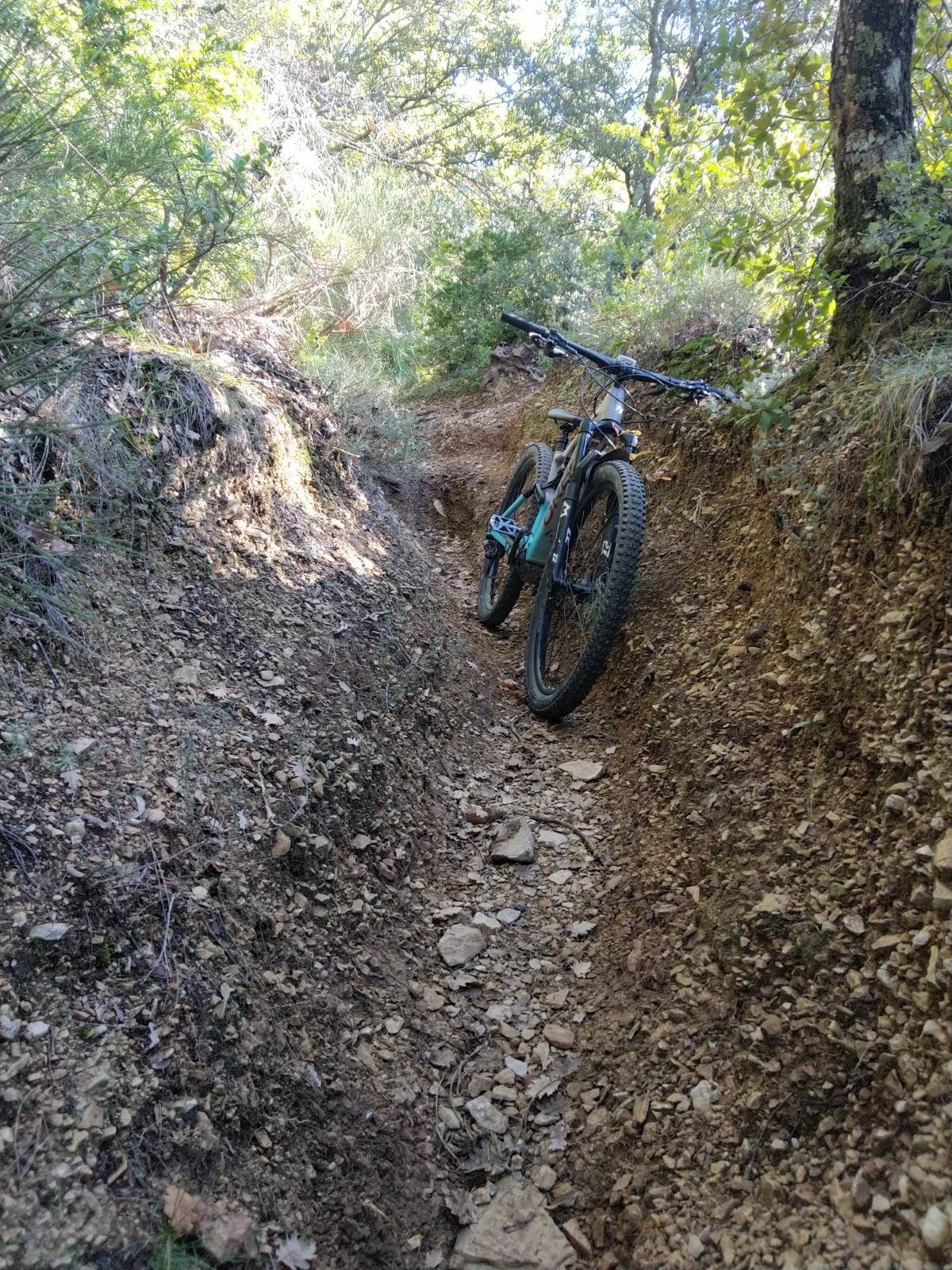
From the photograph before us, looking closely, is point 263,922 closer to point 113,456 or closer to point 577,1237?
point 577,1237

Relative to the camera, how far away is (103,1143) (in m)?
1.58

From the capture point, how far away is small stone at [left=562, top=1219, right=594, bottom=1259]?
1798mm

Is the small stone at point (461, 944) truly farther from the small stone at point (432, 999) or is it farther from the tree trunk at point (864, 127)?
the tree trunk at point (864, 127)

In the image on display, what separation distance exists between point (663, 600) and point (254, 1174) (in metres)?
2.84

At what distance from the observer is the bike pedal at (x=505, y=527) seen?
474 cm

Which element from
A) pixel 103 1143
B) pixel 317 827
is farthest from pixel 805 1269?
pixel 317 827

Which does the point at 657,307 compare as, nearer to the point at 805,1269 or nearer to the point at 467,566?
the point at 467,566

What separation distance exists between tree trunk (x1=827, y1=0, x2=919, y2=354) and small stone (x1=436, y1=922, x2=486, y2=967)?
2811 mm

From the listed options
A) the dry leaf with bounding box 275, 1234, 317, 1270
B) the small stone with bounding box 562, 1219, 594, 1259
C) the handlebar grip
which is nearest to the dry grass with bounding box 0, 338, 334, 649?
the handlebar grip

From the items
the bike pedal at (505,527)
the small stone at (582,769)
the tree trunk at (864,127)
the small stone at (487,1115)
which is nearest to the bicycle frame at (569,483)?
the bike pedal at (505,527)

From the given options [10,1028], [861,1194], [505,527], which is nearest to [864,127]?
[505,527]

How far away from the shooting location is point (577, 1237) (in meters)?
1.82

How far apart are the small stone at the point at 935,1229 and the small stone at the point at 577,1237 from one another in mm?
770

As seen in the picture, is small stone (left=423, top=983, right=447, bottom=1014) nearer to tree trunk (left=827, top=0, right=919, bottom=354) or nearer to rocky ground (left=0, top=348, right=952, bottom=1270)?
rocky ground (left=0, top=348, right=952, bottom=1270)
